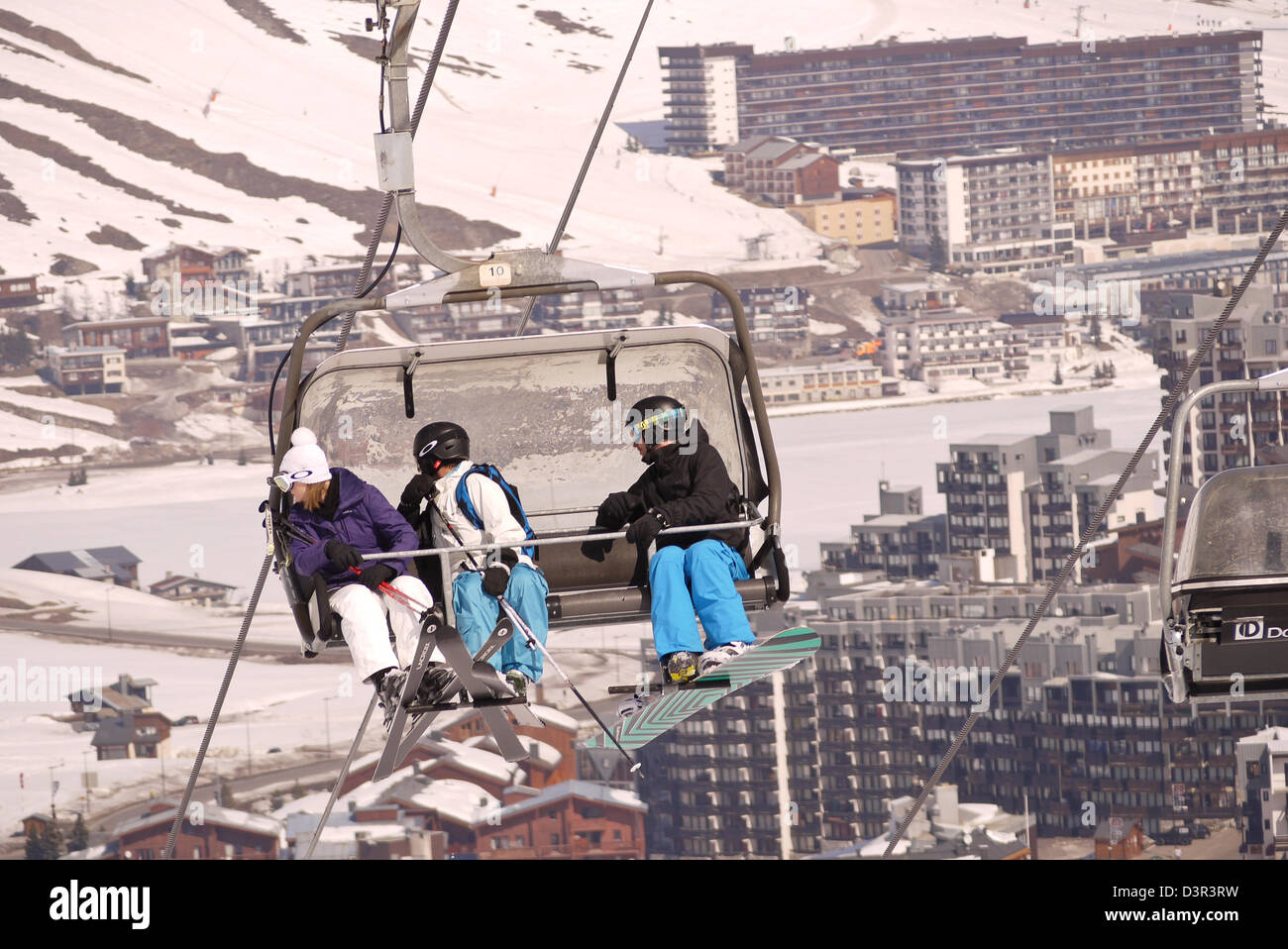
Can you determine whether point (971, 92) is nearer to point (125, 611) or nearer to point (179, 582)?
point (179, 582)

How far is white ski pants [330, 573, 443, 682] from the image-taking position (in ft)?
14.3

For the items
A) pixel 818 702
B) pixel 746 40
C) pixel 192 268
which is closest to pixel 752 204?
pixel 746 40

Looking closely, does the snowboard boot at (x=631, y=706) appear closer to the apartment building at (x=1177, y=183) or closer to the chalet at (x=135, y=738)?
the chalet at (x=135, y=738)

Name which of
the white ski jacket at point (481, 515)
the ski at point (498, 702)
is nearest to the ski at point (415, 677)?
the ski at point (498, 702)

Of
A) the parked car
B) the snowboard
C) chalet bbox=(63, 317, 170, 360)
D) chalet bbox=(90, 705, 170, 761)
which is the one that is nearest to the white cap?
the snowboard

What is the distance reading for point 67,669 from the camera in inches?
3105

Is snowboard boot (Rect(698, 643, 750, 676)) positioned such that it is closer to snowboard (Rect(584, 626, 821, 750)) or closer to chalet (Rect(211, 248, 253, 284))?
snowboard (Rect(584, 626, 821, 750))

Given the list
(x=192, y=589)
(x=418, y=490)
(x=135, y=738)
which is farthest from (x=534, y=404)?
(x=192, y=589)

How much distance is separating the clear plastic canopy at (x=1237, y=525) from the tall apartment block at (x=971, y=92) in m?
112

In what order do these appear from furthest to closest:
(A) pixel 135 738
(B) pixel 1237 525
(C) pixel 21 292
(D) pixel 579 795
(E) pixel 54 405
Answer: (C) pixel 21 292
(E) pixel 54 405
(A) pixel 135 738
(D) pixel 579 795
(B) pixel 1237 525

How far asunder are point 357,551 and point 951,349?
100 meters

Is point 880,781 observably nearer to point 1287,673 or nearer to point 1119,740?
point 1119,740

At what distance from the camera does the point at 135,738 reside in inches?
2926
